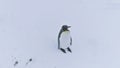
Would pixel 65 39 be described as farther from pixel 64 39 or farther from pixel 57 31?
pixel 57 31

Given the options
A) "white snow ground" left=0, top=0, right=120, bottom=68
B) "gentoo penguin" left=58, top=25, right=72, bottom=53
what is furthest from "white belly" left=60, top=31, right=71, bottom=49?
"white snow ground" left=0, top=0, right=120, bottom=68

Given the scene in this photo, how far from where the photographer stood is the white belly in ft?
27.9

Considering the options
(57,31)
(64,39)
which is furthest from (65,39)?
(57,31)

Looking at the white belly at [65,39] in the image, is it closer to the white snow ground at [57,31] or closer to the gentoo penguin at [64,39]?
the gentoo penguin at [64,39]

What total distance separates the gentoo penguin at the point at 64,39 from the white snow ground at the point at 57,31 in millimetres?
142

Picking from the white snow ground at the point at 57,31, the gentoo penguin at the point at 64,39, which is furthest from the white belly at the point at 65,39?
the white snow ground at the point at 57,31

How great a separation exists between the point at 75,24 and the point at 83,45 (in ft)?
2.91

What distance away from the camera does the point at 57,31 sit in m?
9.47

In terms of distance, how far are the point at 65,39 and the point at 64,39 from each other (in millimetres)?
22

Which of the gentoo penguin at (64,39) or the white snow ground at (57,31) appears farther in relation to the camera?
the white snow ground at (57,31)

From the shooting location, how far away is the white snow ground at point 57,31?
8672mm

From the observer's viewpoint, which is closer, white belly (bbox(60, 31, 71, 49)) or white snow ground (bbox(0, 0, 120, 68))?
white belly (bbox(60, 31, 71, 49))

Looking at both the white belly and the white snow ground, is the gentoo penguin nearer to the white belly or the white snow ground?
the white belly

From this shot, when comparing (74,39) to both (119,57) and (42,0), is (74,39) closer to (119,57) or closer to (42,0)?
(119,57)
